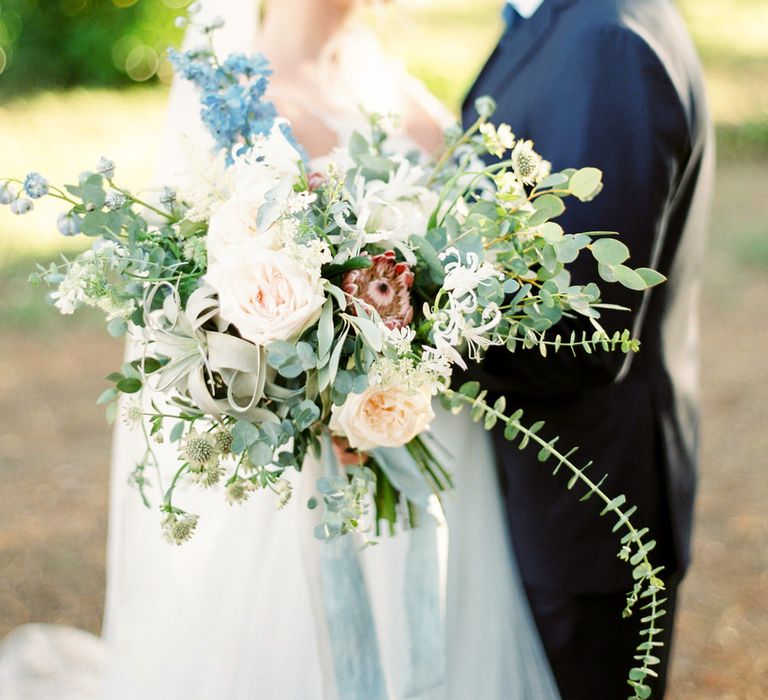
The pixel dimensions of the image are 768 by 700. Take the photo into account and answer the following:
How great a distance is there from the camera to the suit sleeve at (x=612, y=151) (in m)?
1.80

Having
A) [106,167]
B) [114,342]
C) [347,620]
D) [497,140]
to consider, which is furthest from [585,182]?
[114,342]

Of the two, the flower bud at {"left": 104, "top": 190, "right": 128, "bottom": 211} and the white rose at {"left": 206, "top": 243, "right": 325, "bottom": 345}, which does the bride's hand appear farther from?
the flower bud at {"left": 104, "top": 190, "right": 128, "bottom": 211}

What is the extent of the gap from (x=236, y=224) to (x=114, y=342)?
17.1 ft

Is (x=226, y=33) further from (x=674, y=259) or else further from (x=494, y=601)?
(x=494, y=601)

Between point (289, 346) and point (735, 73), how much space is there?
11.8m

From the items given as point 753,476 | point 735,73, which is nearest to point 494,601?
point 753,476

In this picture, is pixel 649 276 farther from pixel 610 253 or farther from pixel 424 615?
pixel 424 615

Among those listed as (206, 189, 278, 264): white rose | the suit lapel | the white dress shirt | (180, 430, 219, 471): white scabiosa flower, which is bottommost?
(180, 430, 219, 471): white scabiosa flower

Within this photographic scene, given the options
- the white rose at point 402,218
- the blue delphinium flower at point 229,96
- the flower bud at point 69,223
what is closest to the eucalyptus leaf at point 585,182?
the white rose at point 402,218

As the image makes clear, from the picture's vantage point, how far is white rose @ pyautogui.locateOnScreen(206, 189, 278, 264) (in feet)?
4.75

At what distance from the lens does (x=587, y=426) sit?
205cm

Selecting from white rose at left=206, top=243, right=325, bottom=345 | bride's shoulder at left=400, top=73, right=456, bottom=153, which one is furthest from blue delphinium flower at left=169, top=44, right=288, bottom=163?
bride's shoulder at left=400, top=73, right=456, bottom=153

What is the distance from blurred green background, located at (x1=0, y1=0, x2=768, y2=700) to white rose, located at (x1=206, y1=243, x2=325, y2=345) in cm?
145

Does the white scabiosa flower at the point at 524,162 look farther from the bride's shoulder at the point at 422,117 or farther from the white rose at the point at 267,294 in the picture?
the bride's shoulder at the point at 422,117
